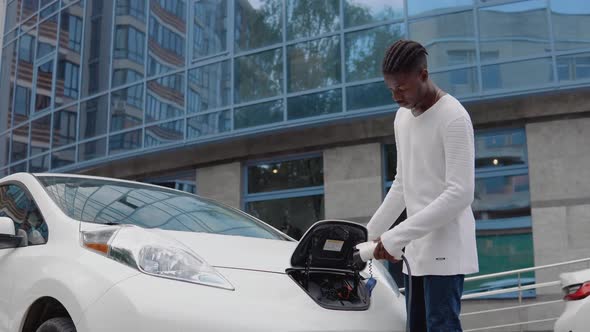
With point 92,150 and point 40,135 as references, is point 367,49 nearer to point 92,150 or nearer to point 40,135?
point 92,150

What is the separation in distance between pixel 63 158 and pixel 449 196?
14.4 metres

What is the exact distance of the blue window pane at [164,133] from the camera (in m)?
13.2

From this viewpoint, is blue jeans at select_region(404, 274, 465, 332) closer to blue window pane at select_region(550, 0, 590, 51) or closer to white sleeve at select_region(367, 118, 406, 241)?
white sleeve at select_region(367, 118, 406, 241)

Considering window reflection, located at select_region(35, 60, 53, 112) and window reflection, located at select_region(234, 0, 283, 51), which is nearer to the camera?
window reflection, located at select_region(234, 0, 283, 51)

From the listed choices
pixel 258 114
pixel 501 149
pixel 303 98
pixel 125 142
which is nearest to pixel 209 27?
pixel 258 114

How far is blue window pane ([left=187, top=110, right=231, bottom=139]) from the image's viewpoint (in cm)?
1259

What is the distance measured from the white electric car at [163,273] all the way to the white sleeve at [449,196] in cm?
50

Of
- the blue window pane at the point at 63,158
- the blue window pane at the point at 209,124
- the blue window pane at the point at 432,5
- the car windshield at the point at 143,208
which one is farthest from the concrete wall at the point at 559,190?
the blue window pane at the point at 63,158

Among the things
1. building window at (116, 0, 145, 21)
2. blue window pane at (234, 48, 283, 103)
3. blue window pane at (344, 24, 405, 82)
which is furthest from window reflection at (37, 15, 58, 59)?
blue window pane at (344, 24, 405, 82)

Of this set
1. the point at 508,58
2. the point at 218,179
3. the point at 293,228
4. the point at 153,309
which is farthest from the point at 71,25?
the point at 153,309

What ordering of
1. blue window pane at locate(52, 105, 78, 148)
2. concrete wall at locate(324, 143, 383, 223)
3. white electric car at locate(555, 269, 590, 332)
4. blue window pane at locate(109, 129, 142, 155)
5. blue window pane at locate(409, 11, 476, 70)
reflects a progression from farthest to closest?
blue window pane at locate(52, 105, 78, 148) → blue window pane at locate(109, 129, 142, 155) → concrete wall at locate(324, 143, 383, 223) → blue window pane at locate(409, 11, 476, 70) → white electric car at locate(555, 269, 590, 332)

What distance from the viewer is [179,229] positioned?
11.5 ft

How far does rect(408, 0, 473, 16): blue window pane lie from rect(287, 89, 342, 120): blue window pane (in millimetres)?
1859

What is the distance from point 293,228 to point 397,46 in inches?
394
